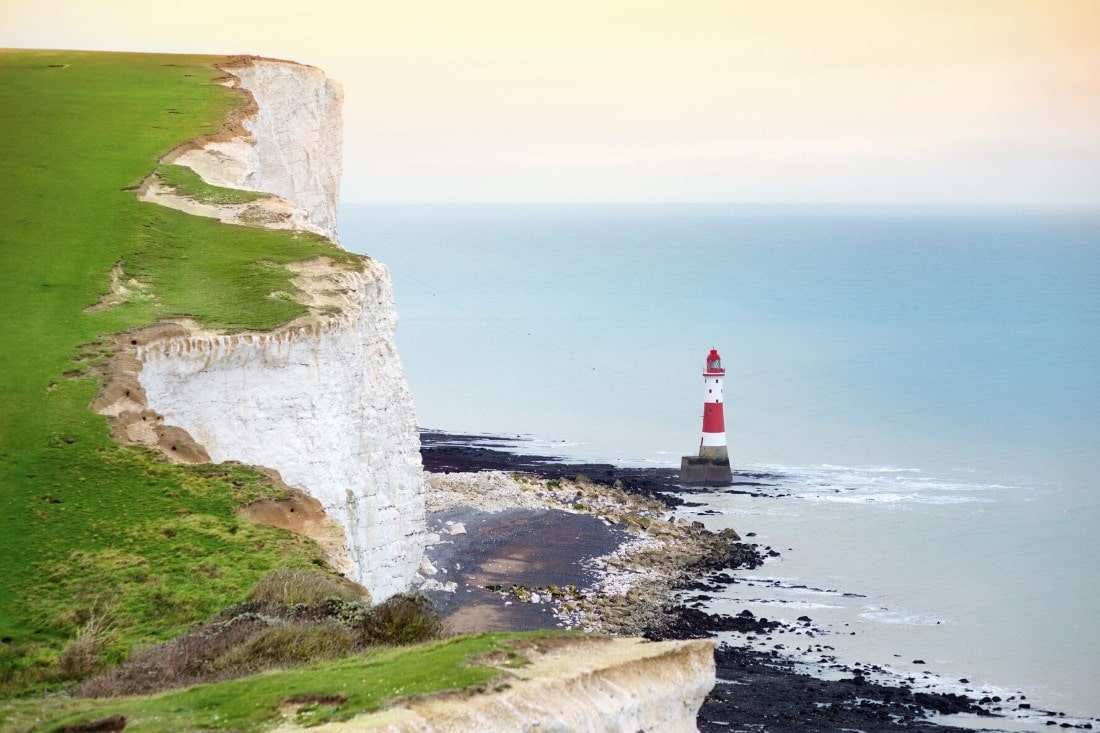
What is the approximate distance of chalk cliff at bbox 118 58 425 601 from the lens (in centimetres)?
2673

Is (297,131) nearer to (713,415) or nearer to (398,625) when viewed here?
(713,415)

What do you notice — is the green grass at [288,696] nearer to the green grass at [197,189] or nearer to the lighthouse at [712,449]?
the green grass at [197,189]

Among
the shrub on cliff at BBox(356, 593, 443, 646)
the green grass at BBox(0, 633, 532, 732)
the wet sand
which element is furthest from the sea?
the green grass at BBox(0, 633, 532, 732)

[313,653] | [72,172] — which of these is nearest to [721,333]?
[72,172]

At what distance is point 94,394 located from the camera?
25609 mm

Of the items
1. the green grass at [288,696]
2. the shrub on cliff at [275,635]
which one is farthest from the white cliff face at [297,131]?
the green grass at [288,696]

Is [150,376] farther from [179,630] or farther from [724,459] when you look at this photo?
[724,459]

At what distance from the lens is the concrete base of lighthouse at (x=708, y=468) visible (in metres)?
66.1

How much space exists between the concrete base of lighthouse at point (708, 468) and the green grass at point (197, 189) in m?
33.2

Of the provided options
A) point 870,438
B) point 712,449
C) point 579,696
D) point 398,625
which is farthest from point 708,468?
point 579,696

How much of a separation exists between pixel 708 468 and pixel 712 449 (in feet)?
3.12

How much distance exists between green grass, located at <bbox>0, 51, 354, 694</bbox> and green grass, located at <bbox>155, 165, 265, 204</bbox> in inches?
40.8

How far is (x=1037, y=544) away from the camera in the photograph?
5622 centimetres

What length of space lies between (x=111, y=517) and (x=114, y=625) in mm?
3290
